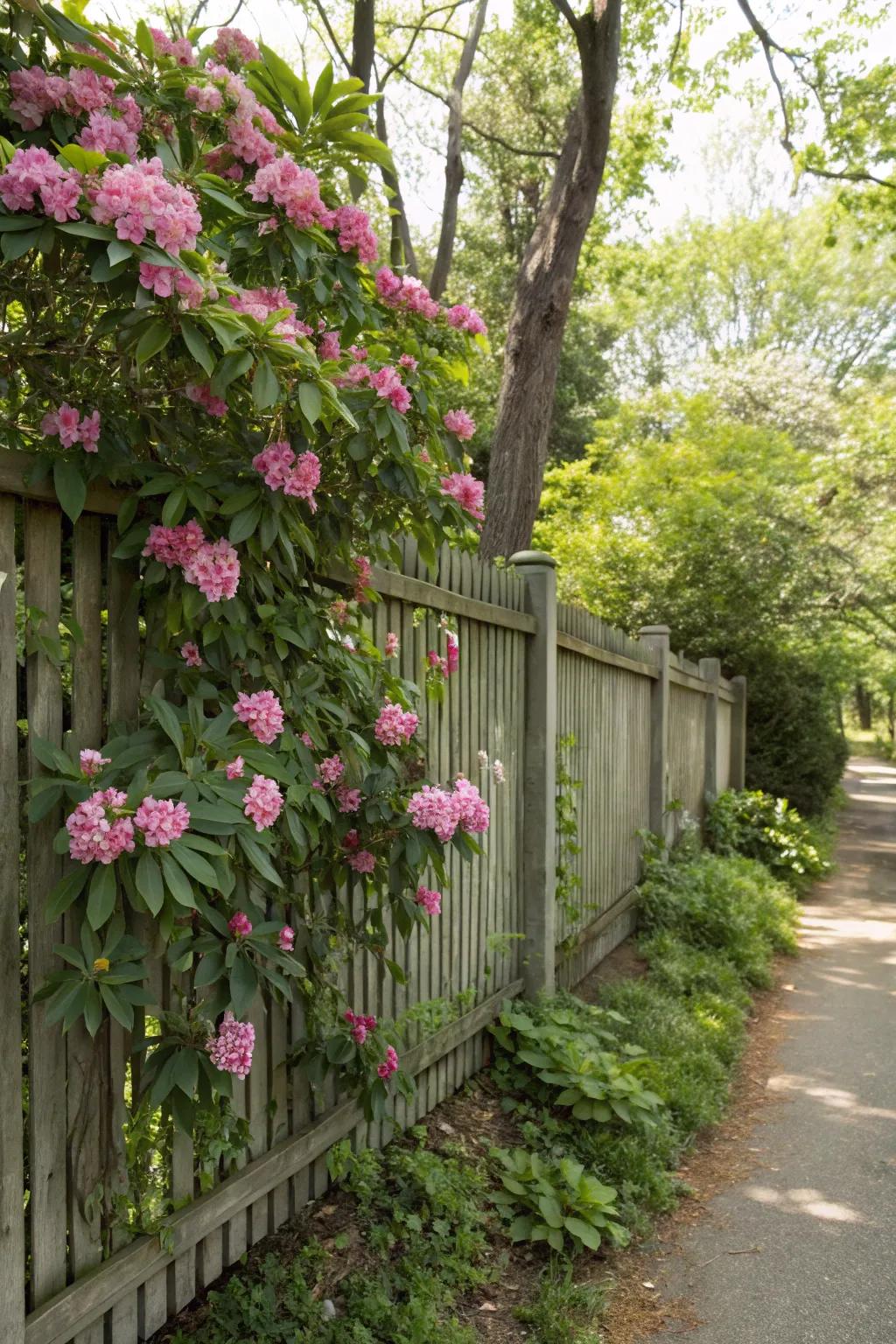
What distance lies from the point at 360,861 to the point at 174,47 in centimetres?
201

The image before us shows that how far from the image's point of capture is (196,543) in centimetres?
212

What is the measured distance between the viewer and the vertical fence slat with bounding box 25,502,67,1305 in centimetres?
197

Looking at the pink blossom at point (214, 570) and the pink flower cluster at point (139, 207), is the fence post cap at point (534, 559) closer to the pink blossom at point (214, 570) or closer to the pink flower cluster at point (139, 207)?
the pink blossom at point (214, 570)

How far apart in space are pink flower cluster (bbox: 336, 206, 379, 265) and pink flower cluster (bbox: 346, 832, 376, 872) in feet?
5.04

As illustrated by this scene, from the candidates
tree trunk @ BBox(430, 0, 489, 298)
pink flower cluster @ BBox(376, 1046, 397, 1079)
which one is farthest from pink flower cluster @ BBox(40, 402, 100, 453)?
tree trunk @ BBox(430, 0, 489, 298)

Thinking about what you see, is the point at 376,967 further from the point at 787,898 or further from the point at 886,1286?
the point at 787,898

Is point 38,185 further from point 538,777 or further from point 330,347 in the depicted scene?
point 538,777

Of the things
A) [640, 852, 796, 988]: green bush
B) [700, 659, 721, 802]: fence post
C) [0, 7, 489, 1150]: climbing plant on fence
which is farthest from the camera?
[700, 659, 721, 802]: fence post

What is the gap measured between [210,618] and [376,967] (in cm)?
160

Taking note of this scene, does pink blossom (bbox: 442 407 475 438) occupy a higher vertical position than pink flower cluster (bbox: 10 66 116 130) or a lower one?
lower

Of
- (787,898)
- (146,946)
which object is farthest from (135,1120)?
(787,898)

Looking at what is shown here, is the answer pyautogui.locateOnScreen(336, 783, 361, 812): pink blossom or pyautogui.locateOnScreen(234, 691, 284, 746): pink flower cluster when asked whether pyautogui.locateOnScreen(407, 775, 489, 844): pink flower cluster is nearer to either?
pyautogui.locateOnScreen(336, 783, 361, 812): pink blossom

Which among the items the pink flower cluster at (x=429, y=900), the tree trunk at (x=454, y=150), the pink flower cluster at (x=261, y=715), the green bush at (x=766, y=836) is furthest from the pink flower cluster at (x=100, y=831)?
the tree trunk at (x=454, y=150)

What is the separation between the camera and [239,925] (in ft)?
7.18
